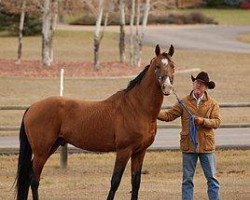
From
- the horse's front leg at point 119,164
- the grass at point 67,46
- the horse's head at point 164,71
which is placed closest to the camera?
the horse's head at point 164,71

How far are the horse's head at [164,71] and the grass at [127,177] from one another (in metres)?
2.52

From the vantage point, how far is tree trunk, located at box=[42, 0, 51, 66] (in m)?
34.4

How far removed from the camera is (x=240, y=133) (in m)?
19.8

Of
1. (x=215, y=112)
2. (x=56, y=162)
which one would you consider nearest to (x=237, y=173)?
(x=56, y=162)

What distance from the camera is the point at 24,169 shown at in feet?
34.5

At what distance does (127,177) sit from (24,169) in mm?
3884

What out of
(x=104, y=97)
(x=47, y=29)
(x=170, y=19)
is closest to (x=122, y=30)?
(x=47, y=29)

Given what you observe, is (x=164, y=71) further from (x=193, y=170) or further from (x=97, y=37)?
(x=97, y=37)

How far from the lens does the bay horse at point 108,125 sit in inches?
384

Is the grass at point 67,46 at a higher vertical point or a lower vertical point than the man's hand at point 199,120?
lower

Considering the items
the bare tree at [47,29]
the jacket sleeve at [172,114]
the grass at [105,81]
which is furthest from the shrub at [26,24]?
the jacket sleeve at [172,114]

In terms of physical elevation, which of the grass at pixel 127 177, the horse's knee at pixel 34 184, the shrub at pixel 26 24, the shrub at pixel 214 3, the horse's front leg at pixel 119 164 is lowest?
the shrub at pixel 214 3

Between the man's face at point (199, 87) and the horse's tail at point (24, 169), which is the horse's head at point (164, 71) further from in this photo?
the horse's tail at point (24, 169)

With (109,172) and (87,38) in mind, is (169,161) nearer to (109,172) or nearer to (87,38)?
(109,172)
